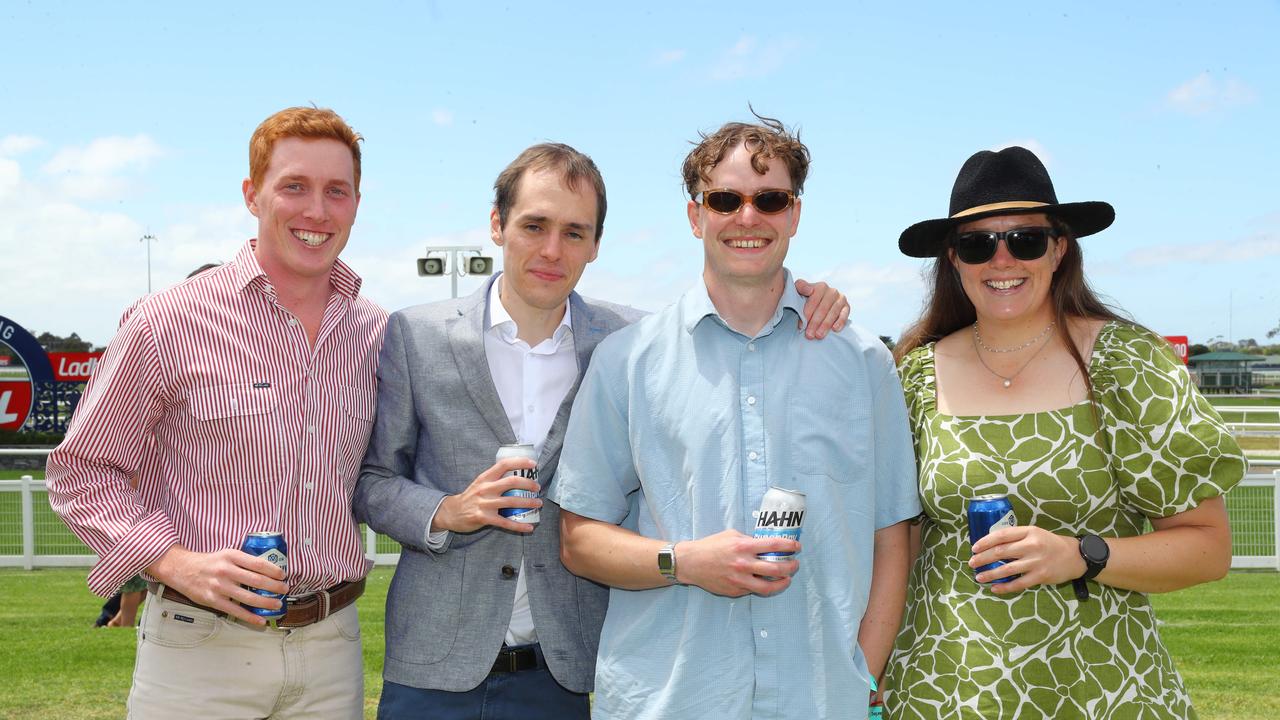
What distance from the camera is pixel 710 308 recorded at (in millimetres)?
2961

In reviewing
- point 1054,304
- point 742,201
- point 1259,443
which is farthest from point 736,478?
point 1259,443

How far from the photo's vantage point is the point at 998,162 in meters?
3.39

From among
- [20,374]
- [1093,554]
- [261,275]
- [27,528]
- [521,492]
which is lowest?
[27,528]

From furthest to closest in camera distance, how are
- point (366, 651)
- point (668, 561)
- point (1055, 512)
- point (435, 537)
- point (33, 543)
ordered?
point (33, 543)
point (366, 651)
point (435, 537)
point (1055, 512)
point (668, 561)

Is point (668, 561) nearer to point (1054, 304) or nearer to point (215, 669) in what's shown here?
point (215, 669)

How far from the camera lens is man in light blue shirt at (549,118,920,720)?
9.00 ft

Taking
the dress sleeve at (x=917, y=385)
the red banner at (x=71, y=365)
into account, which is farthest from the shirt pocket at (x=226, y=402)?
the red banner at (x=71, y=365)

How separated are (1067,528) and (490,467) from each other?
1.75 metres

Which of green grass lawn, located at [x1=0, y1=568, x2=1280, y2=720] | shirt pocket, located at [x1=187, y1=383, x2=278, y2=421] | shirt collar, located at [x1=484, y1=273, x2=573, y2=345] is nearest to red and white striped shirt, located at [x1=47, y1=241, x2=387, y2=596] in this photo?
shirt pocket, located at [x1=187, y1=383, x2=278, y2=421]

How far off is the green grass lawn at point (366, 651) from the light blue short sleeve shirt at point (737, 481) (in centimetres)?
379

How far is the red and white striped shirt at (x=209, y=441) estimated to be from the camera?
120 inches

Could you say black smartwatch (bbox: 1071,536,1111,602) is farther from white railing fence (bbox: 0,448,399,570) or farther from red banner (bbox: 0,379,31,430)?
red banner (bbox: 0,379,31,430)

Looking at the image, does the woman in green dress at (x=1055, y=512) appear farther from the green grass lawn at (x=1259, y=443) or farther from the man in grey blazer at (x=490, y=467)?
the green grass lawn at (x=1259, y=443)

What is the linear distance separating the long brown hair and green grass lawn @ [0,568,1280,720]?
3.79 metres
